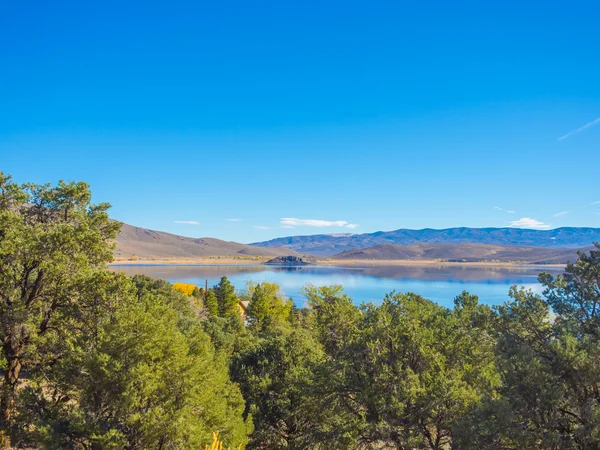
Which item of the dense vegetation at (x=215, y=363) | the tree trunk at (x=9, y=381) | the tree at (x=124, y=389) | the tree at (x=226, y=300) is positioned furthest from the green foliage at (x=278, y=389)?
the tree at (x=226, y=300)

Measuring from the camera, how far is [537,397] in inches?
398

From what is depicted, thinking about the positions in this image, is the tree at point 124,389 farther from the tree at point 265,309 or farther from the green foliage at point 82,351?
the tree at point 265,309

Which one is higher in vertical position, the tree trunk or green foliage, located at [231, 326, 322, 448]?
the tree trunk

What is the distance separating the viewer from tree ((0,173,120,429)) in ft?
44.5

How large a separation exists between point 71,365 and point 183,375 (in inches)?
147

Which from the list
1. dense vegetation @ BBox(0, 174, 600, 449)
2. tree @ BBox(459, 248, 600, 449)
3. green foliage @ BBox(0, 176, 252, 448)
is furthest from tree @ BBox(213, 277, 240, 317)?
tree @ BBox(459, 248, 600, 449)

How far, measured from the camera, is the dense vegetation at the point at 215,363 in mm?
10461

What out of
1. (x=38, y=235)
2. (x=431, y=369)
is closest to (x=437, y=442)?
(x=431, y=369)

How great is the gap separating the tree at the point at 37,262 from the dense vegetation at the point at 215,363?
2.1 inches

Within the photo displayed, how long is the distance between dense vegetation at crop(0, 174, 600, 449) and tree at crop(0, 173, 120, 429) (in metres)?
0.05

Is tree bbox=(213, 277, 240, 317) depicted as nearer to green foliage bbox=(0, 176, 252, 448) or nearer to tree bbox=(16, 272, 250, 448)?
green foliage bbox=(0, 176, 252, 448)

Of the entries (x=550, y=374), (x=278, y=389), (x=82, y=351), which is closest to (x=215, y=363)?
(x=278, y=389)

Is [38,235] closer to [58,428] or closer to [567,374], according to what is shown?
[58,428]

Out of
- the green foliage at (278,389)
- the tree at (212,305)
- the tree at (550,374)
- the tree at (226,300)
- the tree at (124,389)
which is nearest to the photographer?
the tree at (550,374)
